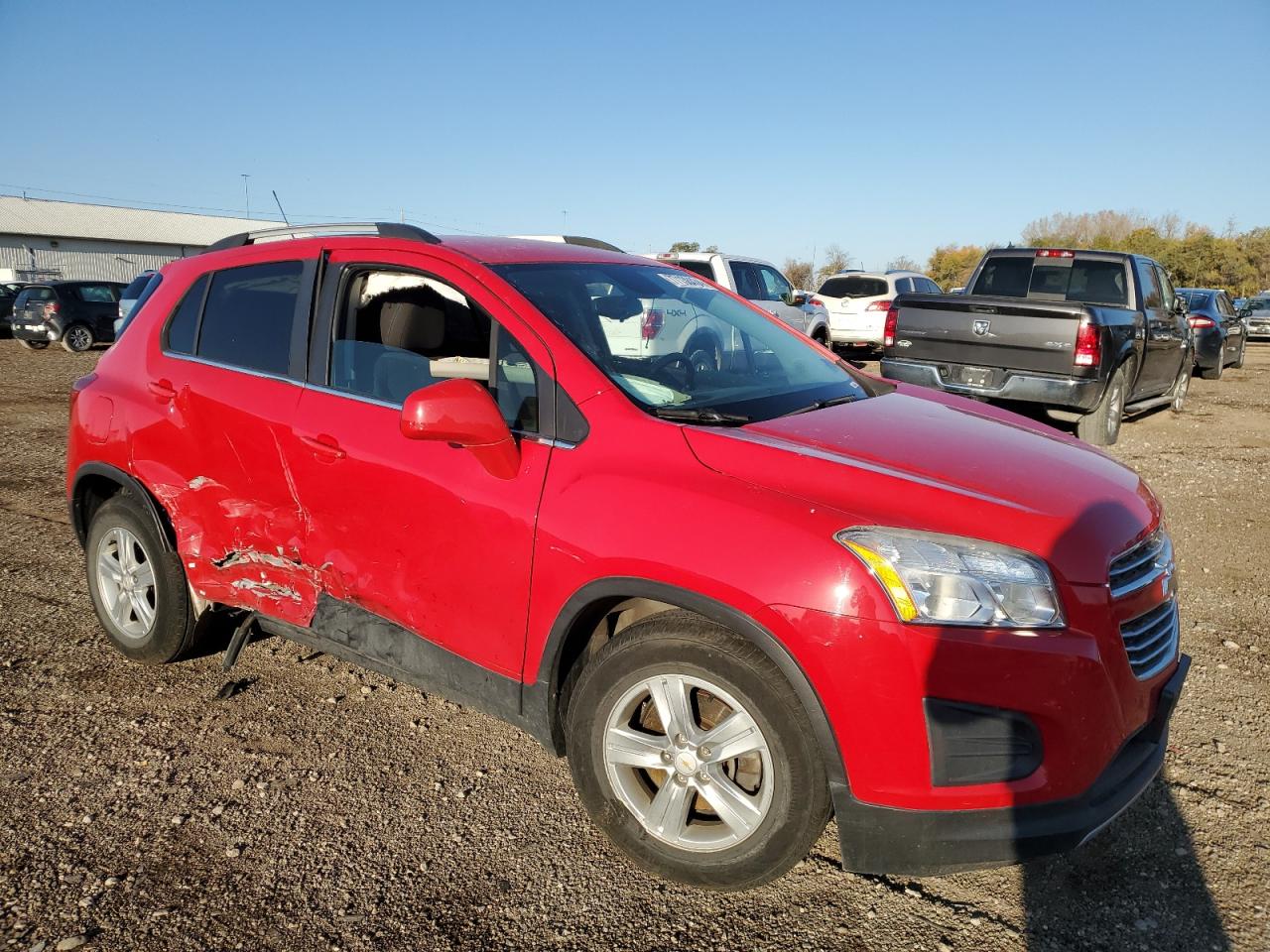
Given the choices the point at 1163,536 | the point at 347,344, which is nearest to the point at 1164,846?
the point at 1163,536

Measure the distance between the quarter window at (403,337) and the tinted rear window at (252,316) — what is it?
0.95 feet

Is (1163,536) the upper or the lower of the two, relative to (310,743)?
upper

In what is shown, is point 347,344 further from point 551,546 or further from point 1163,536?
point 1163,536

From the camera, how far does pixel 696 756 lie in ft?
8.07

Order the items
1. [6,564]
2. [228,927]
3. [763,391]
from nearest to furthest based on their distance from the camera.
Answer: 1. [228,927]
2. [763,391]
3. [6,564]

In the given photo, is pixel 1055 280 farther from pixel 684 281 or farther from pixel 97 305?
pixel 97 305

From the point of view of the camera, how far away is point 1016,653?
2.14 m

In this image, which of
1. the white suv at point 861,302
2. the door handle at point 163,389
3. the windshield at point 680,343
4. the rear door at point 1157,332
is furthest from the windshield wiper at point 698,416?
the white suv at point 861,302

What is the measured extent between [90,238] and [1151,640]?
6689 centimetres

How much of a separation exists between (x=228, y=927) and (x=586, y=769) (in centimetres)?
104

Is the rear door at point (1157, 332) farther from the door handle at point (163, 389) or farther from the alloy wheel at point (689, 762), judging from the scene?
the door handle at point (163, 389)

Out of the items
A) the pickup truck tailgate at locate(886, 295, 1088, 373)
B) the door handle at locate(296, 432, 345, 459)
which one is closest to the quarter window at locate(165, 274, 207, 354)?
the door handle at locate(296, 432, 345, 459)

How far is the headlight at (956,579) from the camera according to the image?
7.11 ft

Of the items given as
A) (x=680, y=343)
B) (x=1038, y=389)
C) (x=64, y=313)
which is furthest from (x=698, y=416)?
(x=64, y=313)
